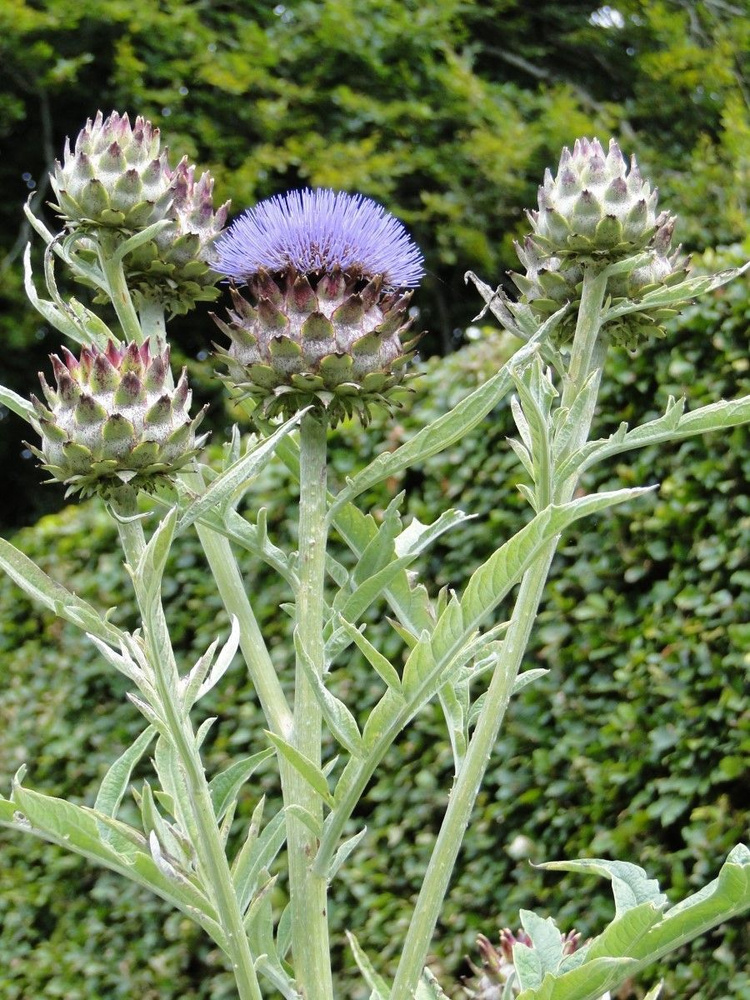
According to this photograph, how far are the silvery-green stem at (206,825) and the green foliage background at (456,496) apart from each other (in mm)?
1125

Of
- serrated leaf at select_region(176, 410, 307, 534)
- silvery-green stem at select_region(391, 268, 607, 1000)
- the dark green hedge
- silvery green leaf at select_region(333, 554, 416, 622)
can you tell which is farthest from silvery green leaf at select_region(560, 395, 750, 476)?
the dark green hedge

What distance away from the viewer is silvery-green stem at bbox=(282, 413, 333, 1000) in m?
1.13

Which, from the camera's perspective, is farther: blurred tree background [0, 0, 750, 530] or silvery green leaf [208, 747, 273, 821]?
blurred tree background [0, 0, 750, 530]

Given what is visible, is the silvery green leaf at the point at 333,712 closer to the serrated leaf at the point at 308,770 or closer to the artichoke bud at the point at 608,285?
the serrated leaf at the point at 308,770

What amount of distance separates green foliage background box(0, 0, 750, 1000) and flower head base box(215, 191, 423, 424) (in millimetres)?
1049

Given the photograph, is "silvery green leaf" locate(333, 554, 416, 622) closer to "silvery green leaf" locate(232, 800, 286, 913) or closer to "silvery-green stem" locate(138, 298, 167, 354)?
"silvery green leaf" locate(232, 800, 286, 913)

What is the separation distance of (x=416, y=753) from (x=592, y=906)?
0.57 m

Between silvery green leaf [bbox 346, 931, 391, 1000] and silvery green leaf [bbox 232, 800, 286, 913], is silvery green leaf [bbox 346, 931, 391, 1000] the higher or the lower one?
the lower one

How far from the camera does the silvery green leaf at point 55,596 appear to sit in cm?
107

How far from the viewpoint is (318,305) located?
1244 millimetres

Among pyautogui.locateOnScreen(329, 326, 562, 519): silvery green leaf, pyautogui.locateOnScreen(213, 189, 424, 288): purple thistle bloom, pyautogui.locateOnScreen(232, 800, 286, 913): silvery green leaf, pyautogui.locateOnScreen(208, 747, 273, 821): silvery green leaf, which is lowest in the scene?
pyautogui.locateOnScreen(232, 800, 286, 913): silvery green leaf

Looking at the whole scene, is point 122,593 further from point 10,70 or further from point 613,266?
point 10,70

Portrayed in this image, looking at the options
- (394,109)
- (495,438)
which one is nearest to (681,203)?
(394,109)

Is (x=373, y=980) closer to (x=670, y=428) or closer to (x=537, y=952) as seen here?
(x=537, y=952)
